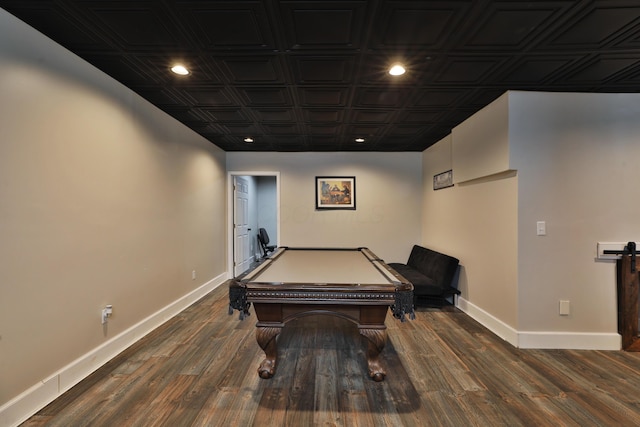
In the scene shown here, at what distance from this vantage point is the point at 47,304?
1897 millimetres

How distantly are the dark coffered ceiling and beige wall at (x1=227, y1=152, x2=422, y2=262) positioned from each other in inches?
78.4

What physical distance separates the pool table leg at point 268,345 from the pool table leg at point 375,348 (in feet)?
2.17

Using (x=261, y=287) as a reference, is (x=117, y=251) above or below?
above

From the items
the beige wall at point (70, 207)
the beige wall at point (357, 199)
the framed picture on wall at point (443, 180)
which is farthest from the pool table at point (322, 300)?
the beige wall at point (357, 199)

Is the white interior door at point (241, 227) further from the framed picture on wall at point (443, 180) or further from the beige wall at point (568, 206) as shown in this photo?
the beige wall at point (568, 206)

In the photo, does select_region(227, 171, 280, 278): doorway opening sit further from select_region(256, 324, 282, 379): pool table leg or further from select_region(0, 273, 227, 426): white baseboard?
select_region(256, 324, 282, 379): pool table leg

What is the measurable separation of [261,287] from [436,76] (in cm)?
220

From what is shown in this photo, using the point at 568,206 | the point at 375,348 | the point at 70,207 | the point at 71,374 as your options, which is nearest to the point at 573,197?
the point at 568,206

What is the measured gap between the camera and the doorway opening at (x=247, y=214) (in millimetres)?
5223

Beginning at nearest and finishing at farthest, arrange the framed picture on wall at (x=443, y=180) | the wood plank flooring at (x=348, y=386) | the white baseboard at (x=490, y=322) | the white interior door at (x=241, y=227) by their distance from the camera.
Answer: the wood plank flooring at (x=348, y=386), the white baseboard at (x=490, y=322), the framed picture on wall at (x=443, y=180), the white interior door at (x=241, y=227)

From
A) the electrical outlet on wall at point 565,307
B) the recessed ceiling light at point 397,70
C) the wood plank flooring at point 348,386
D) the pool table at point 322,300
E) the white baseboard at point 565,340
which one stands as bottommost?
the wood plank flooring at point 348,386

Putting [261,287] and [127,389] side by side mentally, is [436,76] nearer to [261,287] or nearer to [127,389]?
[261,287]

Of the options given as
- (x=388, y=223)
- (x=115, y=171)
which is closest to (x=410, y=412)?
(x=115, y=171)

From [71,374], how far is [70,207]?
1.20m
